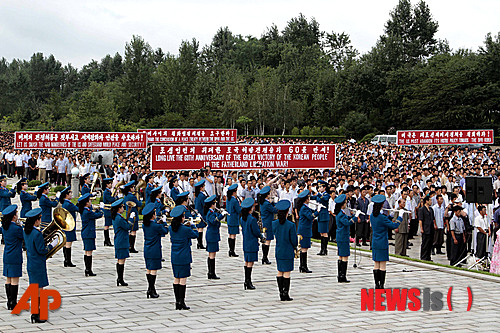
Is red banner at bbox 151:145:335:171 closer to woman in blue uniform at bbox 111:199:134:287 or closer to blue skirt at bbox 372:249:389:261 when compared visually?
woman in blue uniform at bbox 111:199:134:287

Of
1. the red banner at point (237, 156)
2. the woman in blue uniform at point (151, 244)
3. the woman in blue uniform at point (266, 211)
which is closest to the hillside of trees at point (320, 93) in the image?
the red banner at point (237, 156)

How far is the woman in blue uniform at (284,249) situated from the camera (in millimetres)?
10750

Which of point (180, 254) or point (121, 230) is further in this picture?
point (121, 230)

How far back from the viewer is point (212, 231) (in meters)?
13.1

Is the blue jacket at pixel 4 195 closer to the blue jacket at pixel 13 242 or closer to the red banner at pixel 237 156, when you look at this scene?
the red banner at pixel 237 156

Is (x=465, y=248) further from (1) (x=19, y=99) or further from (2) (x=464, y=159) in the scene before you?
(1) (x=19, y=99)

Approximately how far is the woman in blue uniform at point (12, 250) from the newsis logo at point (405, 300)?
213 inches

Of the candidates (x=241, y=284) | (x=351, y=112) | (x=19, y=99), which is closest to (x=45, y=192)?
(x=241, y=284)

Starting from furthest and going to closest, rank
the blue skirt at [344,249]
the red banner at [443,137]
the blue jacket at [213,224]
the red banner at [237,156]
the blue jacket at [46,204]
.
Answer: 1. the red banner at [443,137]
2. the red banner at [237,156]
3. the blue jacket at [46,204]
4. the blue jacket at [213,224]
5. the blue skirt at [344,249]

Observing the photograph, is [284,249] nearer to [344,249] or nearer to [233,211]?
[344,249]

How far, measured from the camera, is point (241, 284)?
12.1 meters

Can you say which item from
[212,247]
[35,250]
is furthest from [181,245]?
[212,247]

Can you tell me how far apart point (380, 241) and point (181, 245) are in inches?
144

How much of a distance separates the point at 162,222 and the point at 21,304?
265 cm
